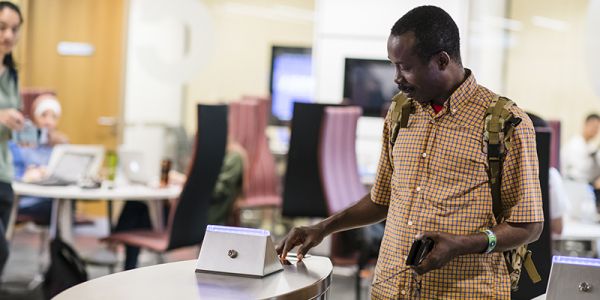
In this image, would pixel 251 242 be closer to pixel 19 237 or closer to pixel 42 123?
pixel 42 123

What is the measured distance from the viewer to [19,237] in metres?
8.60

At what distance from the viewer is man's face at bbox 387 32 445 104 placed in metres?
2.08

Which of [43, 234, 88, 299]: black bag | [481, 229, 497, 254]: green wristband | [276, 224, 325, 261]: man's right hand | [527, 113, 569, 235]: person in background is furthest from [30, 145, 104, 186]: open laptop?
[481, 229, 497, 254]: green wristband

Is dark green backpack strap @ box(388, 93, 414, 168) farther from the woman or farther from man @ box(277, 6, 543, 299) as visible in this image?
the woman

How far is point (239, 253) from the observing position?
2109 millimetres

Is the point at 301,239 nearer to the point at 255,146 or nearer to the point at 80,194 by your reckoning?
the point at 80,194

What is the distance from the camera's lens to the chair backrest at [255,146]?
24.3 ft

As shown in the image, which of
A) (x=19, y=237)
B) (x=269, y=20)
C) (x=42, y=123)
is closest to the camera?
(x=42, y=123)

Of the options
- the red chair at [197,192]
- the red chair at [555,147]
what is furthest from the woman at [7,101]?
the red chair at [555,147]

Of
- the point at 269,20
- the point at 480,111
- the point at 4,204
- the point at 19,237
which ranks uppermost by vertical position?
the point at 269,20

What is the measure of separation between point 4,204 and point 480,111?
2.53m

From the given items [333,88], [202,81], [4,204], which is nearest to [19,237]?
[202,81]

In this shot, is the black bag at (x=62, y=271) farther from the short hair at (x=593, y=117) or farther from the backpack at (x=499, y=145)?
the short hair at (x=593, y=117)

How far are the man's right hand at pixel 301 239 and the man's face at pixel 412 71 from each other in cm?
44
